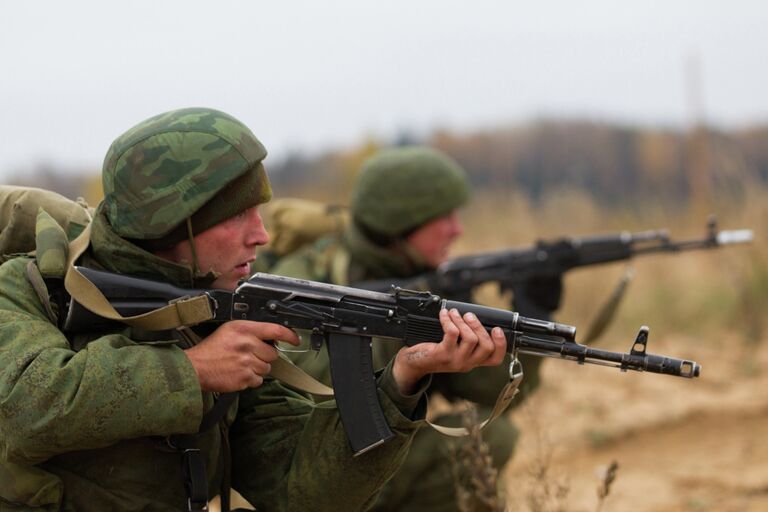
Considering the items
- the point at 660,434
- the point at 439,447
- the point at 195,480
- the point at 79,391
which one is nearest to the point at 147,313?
the point at 79,391

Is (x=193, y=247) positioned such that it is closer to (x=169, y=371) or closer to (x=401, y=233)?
(x=169, y=371)

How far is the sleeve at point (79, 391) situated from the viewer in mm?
2229

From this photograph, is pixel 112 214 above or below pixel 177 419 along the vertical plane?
above

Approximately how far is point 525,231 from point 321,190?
264cm

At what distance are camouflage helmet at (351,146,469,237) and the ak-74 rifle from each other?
0.30 metres

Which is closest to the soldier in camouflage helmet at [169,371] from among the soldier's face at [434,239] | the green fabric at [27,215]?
the green fabric at [27,215]

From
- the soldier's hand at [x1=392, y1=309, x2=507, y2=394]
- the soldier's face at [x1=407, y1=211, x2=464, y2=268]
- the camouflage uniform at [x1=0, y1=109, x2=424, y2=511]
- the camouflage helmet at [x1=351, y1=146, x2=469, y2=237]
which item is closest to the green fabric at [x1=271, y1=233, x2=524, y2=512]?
the soldier's face at [x1=407, y1=211, x2=464, y2=268]

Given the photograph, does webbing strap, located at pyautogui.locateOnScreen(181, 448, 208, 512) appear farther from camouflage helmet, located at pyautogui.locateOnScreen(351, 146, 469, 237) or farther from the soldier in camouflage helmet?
camouflage helmet, located at pyautogui.locateOnScreen(351, 146, 469, 237)

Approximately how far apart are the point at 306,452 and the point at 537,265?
2.89m

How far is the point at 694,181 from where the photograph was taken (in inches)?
434

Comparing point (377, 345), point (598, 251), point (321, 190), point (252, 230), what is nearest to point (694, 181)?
point (321, 190)

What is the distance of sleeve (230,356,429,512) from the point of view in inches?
99.5

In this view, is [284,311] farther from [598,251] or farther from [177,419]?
[598,251]

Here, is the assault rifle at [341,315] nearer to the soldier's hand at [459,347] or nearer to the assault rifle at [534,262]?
the soldier's hand at [459,347]
